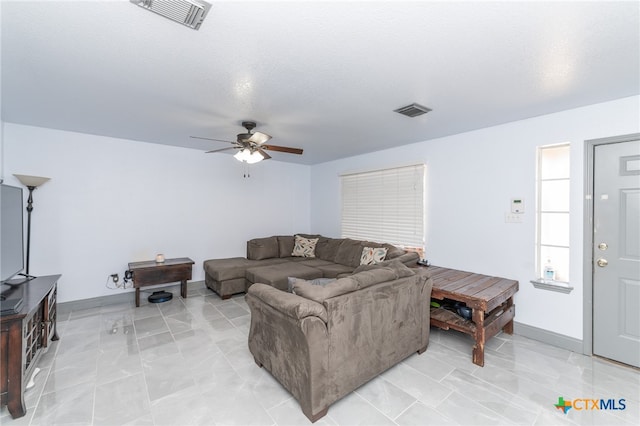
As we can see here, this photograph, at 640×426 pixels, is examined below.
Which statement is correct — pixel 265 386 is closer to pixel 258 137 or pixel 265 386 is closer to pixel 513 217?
pixel 258 137

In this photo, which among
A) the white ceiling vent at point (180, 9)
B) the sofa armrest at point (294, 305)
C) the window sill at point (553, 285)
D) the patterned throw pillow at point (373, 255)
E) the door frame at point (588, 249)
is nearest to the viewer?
the white ceiling vent at point (180, 9)

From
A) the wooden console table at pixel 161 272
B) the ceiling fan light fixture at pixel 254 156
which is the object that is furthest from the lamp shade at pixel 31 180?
the ceiling fan light fixture at pixel 254 156

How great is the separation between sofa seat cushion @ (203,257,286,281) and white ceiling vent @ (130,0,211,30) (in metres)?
3.54

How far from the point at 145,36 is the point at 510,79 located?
2665 millimetres

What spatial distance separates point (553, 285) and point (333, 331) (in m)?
2.60

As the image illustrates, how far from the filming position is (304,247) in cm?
556

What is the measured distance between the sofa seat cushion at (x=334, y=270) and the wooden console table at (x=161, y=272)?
2144mm

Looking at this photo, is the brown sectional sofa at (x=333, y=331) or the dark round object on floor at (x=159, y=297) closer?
the brown sectional sofa at (x=333, y=331)

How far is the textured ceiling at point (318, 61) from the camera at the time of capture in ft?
4.85

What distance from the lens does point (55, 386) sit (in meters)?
2.20

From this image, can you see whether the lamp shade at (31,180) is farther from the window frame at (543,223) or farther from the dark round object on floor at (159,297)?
the window frame at (543,223)

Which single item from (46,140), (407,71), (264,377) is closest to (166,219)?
(46,140)

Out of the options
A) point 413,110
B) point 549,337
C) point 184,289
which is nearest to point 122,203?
point 184,289

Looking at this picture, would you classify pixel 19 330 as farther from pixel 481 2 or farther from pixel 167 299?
pixel 481 2
